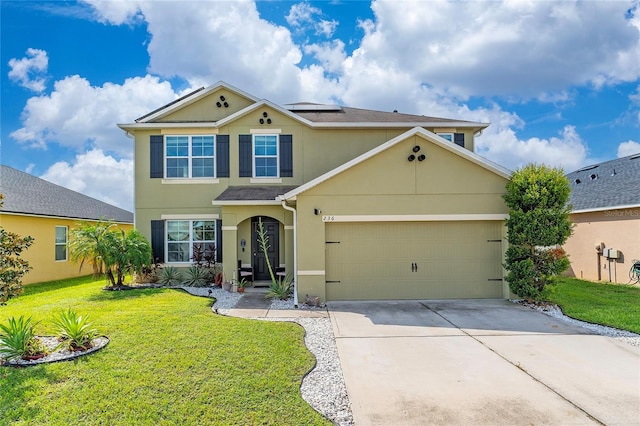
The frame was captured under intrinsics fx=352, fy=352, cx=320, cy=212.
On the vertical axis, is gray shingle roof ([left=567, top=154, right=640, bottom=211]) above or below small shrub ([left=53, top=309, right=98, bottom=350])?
above

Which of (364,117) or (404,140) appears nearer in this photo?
(404,140)

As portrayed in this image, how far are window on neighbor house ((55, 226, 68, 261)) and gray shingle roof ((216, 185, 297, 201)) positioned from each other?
8842 mm

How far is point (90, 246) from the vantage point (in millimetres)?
11461

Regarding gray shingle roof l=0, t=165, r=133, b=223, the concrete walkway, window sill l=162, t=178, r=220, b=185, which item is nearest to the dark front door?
window sill l=162, t=178, r=220, b=185

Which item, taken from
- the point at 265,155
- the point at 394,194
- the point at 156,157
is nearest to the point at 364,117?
the point at 265,155

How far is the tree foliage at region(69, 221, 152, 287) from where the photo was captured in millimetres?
11531

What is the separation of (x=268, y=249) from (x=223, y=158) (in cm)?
397

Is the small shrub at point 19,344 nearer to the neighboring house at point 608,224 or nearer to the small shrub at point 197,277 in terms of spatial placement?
the small shrub at point 197,277

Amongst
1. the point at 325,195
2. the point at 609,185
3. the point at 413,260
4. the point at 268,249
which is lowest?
the point at 413,260

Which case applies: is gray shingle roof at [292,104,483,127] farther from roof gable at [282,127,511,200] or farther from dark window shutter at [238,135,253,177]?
roof gable at [282,127,511,200]

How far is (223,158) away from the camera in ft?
44.8

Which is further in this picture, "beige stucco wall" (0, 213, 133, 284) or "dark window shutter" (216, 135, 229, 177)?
"beige stucco wall" (0, 213, 133, 284)

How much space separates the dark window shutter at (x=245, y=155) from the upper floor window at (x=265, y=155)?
191 millimetres

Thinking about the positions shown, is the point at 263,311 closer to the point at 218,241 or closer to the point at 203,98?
the point at 218,241
